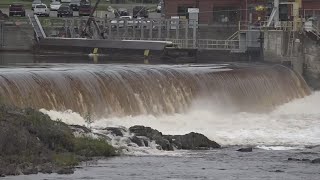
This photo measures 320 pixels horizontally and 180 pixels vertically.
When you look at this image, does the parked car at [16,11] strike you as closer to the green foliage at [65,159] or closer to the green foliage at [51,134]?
the green foliage at [51,134]

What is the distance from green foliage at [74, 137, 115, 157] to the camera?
89.5ft

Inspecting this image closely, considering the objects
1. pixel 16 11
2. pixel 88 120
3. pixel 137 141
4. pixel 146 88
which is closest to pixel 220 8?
pixel 16 11

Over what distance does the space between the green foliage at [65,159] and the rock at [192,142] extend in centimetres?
479

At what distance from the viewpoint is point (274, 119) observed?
42.0m

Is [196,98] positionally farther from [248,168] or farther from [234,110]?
[248,168]

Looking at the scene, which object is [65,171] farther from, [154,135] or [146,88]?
[146,88]

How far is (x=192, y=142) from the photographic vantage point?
3061cm

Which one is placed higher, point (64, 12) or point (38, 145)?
point (64, 12)

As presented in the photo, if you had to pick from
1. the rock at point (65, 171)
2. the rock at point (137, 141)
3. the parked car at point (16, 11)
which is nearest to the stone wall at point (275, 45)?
the rock at point (137, 141)

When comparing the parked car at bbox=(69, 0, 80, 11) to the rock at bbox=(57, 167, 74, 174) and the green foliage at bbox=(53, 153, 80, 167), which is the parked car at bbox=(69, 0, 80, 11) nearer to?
the green foliage at bbox=(53, 153, 80, 167)

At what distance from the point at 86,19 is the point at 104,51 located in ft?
22.3

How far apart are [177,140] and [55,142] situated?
5077 mm

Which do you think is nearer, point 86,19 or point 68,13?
point 86,19

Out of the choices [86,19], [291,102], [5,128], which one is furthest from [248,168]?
[86,19]
